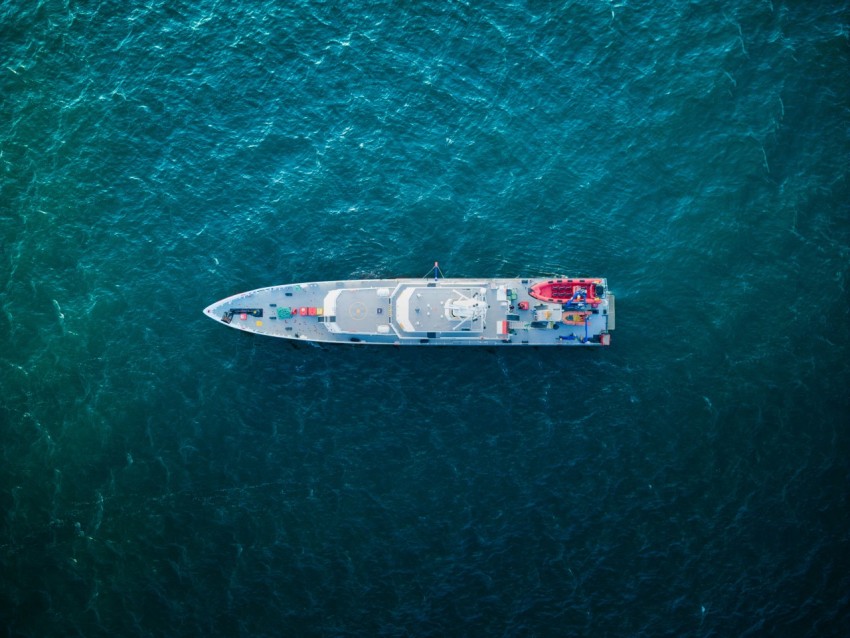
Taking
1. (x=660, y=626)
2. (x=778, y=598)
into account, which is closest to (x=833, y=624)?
(x=778, y=598)

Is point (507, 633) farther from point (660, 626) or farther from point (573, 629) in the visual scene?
point (660, 626)

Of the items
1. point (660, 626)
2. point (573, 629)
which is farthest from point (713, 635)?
point (573, 629)

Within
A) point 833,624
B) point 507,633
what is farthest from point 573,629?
point 833,624

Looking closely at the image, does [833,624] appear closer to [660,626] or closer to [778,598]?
[778,598]

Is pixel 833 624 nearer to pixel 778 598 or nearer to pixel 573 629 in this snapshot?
pixel 778 598

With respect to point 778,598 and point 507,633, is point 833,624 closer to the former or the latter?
point 778,598
